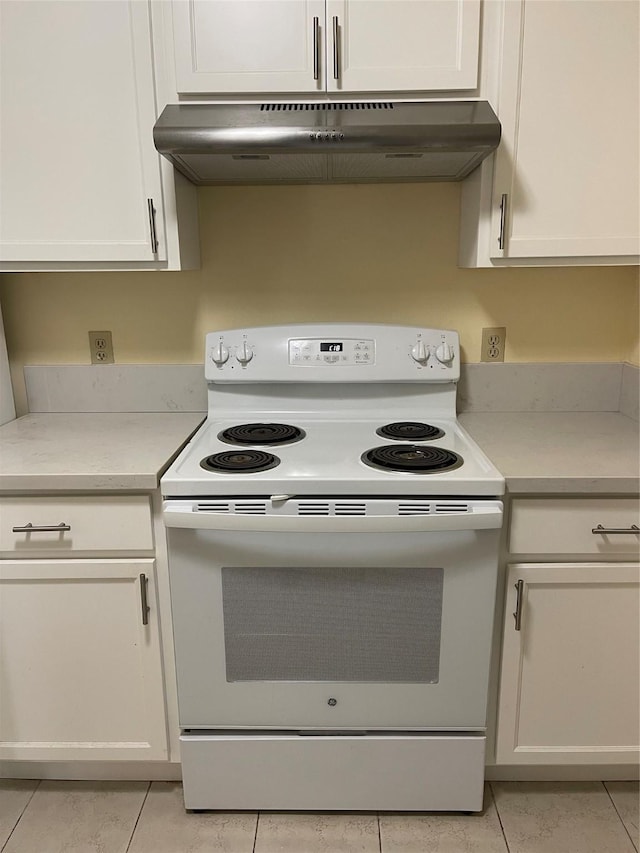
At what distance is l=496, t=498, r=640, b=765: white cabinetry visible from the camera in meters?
1.42

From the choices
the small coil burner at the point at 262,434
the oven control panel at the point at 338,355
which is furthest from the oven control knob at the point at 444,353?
the small coil burner at the point at 262,434

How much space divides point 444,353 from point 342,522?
0.71 metres

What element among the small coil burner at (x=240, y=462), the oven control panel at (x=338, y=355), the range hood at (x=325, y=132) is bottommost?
the small coil burner at (x=240, y=462)

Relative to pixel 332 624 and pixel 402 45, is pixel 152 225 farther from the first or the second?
pixel 332 624

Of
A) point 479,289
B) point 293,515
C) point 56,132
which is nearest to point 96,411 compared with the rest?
point 56,132

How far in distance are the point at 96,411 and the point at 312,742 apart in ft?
3.89

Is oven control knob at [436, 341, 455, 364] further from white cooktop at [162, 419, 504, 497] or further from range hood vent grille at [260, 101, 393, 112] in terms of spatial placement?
range hood vent grille at [260, 101, 393, 112]

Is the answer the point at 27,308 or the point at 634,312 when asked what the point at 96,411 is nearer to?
the point at 27,308

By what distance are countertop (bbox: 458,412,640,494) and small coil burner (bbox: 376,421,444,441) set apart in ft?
0.37

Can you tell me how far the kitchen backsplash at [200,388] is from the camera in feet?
6.23

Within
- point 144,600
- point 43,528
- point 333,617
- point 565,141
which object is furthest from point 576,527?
point 43,528

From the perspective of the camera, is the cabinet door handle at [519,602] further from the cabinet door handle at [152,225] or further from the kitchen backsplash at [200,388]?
the cabinet door handle at [152,225]

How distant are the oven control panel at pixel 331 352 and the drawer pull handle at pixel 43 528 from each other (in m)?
0.77

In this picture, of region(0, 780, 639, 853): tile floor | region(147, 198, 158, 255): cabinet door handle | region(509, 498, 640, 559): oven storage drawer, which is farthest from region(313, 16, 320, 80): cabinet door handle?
region(0, 780, 639, 853): tile floor
